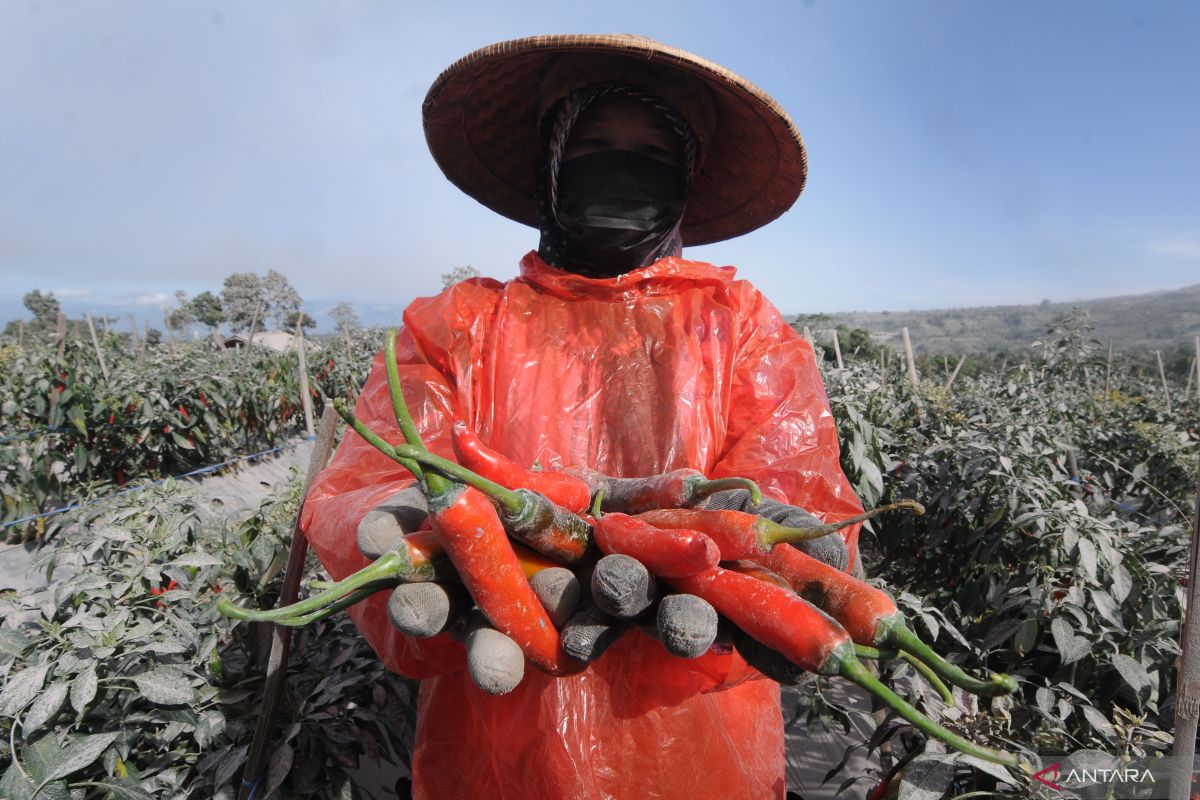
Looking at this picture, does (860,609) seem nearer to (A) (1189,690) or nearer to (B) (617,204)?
(A) (1189,690)

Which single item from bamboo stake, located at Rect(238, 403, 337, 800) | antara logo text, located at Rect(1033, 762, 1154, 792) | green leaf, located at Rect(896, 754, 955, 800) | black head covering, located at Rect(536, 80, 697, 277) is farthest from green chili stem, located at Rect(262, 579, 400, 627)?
antara logo text, located at Rect(1033, 762, 1154, 792)

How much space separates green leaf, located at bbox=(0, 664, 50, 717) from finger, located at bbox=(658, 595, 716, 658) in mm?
1256

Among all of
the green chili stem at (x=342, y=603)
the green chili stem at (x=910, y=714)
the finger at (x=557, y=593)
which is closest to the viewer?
the green chili stem at (x=910, y=714)

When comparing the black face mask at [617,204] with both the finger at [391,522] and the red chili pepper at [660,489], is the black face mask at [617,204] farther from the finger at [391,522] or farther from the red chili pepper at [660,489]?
the finger at [391,522]

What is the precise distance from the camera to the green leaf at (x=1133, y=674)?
4.74 ft

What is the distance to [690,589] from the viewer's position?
2.67ft

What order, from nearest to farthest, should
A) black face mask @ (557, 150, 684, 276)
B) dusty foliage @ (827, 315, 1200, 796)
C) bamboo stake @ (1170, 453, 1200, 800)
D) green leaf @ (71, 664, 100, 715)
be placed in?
bamboo stake @ (1170, 453, 1200, 800)
green leaf @ (71, 664, 100, 715)
black face mask @ (557, 150, 684, 276)
dusty foliage @ (827, 315, 1200, 796)

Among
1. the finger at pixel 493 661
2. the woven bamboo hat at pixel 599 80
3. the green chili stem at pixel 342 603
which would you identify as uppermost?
the woven bamboo hat at pixel 599 80

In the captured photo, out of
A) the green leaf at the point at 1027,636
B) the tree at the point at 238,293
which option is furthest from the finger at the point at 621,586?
the tree at the point at 238,293

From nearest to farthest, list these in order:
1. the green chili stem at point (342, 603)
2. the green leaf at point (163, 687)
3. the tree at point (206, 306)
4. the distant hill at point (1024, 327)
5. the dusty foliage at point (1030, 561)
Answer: the green chili stem at point (342, 603) < the green leaf at point (163, 687) < the dusty foliage at point (1030, 561) < the distant hill at point (1024, 327) < the tree at point (206, 306)

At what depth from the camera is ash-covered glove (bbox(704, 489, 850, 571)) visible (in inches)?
34.5

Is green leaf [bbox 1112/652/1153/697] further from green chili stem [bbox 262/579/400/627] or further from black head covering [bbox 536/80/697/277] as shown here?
green chili stem [bbox 262/579/400/627]

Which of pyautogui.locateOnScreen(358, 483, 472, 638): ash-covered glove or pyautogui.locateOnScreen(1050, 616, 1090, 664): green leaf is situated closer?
pyautogui.locateOnScreen(358, 483, 472, 638): ash-covered glove

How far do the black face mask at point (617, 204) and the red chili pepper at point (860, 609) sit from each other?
830 millimetres
